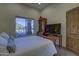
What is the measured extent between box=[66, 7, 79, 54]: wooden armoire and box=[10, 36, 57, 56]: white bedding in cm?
28

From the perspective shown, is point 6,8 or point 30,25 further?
point 30,25

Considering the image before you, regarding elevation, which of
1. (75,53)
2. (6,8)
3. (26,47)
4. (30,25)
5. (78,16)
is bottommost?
(75,53)

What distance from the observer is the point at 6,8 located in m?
1.57

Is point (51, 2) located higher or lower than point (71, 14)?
higher

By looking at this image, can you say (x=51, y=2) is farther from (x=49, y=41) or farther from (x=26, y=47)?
(x=26, y=47)

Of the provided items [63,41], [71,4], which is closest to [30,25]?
[63,41]

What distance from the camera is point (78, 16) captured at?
160 centimetres

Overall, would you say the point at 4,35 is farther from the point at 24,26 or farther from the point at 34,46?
the point at 34,46

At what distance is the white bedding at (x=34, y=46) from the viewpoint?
1576 millimetres

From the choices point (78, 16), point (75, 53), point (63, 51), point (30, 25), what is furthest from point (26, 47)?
point (78, 16)

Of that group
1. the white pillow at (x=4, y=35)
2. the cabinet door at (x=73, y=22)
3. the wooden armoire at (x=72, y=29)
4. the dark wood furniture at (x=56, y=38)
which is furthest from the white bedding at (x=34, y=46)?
the cabinet door at (x=73, y=22)

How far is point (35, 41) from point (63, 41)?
1.49 ft

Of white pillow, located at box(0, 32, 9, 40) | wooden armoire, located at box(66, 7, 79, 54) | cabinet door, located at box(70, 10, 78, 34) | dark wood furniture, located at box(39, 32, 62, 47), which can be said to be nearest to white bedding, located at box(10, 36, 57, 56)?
dark wood furniture, located at box(39, 32, 62, 47)

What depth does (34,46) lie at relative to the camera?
1.62 metres
